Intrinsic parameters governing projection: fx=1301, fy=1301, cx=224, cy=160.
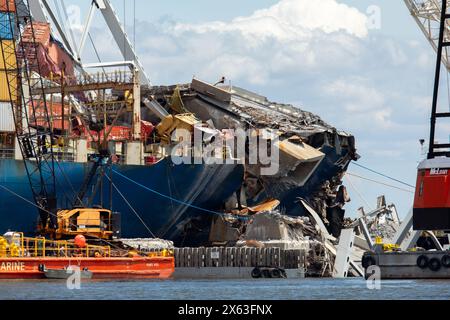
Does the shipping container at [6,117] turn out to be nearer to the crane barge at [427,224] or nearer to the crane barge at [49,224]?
the crane barge at [49,224]

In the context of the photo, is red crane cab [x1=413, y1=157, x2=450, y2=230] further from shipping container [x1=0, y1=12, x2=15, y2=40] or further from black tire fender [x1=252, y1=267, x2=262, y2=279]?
shipping container [x1=0, y1=12, x2=15, y2=40]

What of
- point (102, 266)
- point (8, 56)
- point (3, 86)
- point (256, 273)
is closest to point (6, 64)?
point (8, 56)

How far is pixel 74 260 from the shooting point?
85.8 metres

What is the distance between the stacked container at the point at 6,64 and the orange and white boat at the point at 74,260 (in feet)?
38.3

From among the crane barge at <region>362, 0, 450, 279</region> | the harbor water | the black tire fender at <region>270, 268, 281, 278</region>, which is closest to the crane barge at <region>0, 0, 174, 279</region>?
the harbor water

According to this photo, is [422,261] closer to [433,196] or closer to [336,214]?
[433,196]

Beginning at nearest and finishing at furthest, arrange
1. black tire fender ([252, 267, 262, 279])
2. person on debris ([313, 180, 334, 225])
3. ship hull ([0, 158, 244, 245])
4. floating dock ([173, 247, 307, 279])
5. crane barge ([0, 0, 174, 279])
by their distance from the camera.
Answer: crane barge ([0, 0, 174, 279])
black tire fender ([252, 267, 262, 279])
floating dock ([173, 247, 307, 279])
ship hull ([0, 158, 244, 245])
person on debris ([313, 180, 334, 225])

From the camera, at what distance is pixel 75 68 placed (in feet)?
434

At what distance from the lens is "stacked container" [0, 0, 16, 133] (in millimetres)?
Answer: 102125

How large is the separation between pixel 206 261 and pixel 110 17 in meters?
41.1

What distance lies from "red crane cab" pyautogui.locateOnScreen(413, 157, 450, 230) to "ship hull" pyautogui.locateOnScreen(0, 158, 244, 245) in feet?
114

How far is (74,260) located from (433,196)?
2479 cm
